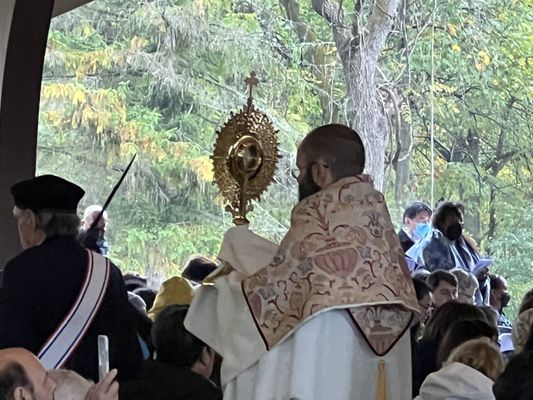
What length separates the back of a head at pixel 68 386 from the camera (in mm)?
3496

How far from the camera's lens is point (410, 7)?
55.1 feet

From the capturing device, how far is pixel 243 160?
18.2 feet

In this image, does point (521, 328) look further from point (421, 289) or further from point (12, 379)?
point (12, 379)

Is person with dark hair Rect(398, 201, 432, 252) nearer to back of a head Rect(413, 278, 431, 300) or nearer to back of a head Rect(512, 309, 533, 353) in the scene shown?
back of a head Rect(413, 278, 431, 300)

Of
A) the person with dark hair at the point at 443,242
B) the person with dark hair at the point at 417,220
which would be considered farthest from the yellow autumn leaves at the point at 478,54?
the person with dark hair at the point at 443,242

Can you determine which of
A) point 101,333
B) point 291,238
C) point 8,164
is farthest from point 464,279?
point 101,333

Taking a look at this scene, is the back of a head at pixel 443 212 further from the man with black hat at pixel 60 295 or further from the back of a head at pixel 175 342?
the man with black hat at pixel 60 295

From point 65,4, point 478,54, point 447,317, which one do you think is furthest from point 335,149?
point 478,54

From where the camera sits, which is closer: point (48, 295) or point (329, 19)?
point (48, 295)

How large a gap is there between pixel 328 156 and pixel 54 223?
939 millimetres

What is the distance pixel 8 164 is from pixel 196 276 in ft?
3.90

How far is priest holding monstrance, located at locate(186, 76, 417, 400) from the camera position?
16.1 feet

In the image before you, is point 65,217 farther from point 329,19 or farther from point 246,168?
point 329,19

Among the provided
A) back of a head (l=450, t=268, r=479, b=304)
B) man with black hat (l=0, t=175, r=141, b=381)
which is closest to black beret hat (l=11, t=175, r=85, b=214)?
man with black hat (l=0, t=175, r=141, b=381)
